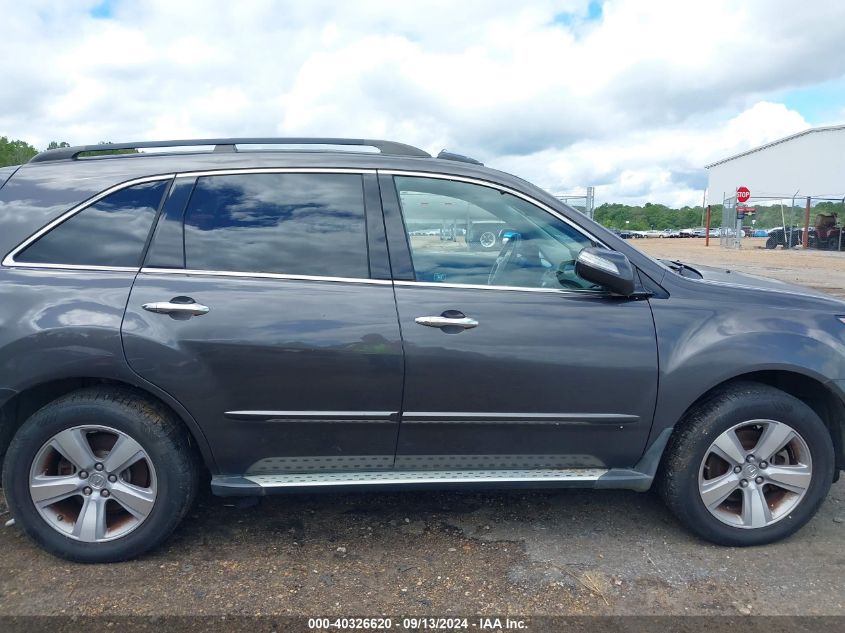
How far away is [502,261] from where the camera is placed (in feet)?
10.1

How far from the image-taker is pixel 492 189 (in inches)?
120

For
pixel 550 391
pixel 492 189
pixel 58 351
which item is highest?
pixel 492 189

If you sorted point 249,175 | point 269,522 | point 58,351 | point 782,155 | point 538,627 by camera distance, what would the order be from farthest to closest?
1. point 782,155
2. point 269,522
3. point 249,175
4. point 58,351
5. point 538,627

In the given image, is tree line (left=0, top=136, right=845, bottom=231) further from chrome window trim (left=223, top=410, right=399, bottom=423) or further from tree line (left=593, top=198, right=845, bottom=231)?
chrome window trim (left=223, top=410, right=399, bottom=423)

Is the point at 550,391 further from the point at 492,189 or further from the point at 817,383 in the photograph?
the point at 817,383

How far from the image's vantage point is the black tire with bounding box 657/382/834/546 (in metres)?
2.94

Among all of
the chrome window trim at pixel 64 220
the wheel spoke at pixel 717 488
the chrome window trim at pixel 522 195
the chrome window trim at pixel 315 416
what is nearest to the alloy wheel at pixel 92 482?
the chrome window trim at pixel 315 416

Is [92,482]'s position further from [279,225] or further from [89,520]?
[279,225]

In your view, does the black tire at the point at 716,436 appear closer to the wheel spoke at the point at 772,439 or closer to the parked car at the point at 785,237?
the wheel spoke at the point at 772,439

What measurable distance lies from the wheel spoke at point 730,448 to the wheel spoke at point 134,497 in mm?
2545

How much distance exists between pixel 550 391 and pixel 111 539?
2050mm

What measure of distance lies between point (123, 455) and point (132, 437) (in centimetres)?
10

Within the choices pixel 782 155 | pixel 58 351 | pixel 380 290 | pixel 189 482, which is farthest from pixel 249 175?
pixel 782 155

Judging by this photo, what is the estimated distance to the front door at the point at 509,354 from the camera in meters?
2.82
